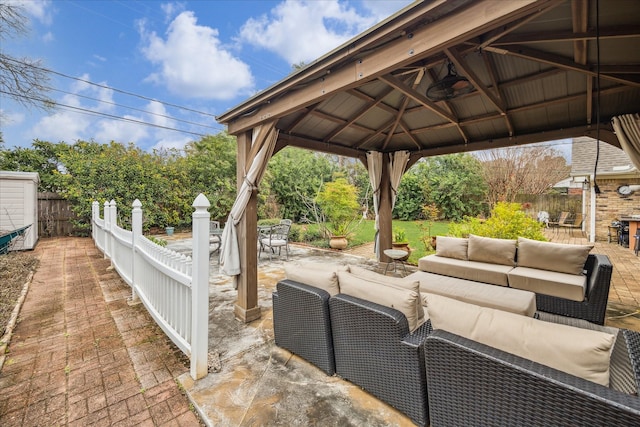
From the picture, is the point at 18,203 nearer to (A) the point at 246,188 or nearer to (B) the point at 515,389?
(A) the point at 246,188

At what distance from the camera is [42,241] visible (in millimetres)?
8672

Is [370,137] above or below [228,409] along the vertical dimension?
above

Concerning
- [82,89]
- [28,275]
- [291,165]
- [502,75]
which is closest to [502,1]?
[502,75]

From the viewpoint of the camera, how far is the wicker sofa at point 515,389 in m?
1.04

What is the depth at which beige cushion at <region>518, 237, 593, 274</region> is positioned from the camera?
138 inches

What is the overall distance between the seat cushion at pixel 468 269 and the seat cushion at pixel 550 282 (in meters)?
0.13

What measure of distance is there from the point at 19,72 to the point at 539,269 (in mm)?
11108

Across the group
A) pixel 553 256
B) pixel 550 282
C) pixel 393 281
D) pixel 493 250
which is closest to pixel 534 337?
pixel 393 281

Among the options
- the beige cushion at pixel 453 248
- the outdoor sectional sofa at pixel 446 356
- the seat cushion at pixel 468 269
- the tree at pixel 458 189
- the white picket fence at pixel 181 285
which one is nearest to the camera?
the outdoor sectional sofa at pixel 446 356

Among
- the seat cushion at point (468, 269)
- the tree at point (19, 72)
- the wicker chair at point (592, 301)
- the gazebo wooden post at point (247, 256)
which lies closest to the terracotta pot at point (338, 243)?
the seat cushion at point (468, 269)

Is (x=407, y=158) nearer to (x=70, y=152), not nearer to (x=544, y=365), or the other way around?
(x=544, y=365)

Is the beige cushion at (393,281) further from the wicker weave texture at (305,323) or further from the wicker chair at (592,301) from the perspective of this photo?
the wicker chair at (592,301)

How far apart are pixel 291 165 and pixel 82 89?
29.7ft

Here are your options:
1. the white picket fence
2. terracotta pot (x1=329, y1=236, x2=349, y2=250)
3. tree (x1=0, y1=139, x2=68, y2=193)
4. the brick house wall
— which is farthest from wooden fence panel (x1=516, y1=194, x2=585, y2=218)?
tree (x1=0, y1=139, x2=68, y2=193)
